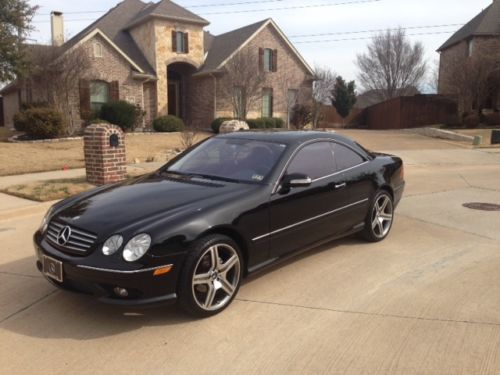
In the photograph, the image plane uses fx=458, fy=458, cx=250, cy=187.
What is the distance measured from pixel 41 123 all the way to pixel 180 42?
11779mm

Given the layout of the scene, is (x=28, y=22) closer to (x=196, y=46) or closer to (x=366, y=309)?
(x=196, y=46)

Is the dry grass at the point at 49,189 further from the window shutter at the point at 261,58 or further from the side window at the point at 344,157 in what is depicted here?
the window shutter at the point at 261,58

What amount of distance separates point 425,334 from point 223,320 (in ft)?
4.93

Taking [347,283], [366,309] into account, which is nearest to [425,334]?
[366,309]

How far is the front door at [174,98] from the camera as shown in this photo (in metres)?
30.7

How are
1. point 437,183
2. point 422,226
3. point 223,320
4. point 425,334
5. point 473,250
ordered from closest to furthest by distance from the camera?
point 425,334
point 223,320
point 473,250
point 422,226
point 437,183

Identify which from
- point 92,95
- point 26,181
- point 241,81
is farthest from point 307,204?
point 241,81

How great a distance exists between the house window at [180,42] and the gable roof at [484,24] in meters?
21.4

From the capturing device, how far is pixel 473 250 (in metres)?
5.32

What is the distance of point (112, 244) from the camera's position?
3316 millimetres

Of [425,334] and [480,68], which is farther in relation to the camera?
[480,68]

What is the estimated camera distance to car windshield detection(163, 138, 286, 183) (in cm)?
439

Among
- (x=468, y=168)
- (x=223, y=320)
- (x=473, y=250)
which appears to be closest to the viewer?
(x=223, y=320)

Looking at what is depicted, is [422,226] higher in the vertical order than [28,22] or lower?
lower
